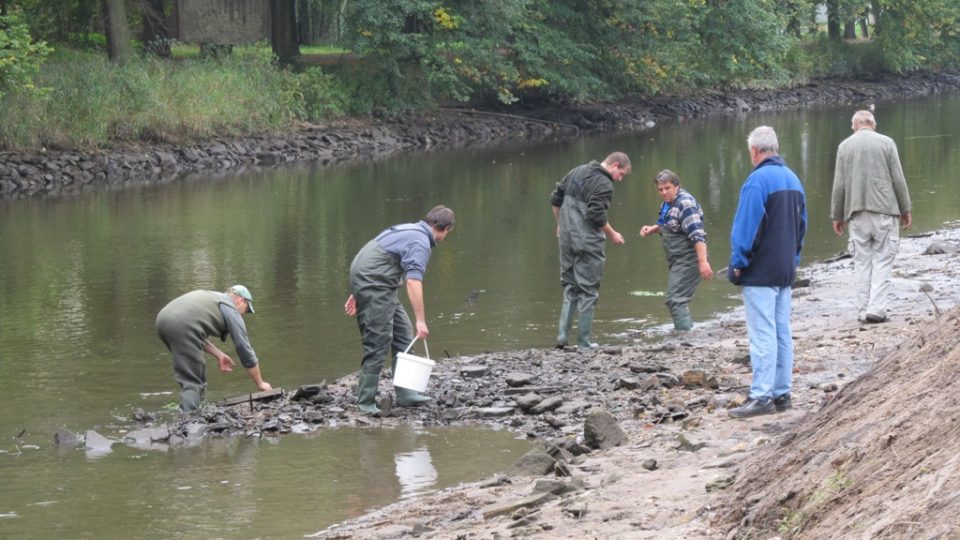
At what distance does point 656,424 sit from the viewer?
397 inches

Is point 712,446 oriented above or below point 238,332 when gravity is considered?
below

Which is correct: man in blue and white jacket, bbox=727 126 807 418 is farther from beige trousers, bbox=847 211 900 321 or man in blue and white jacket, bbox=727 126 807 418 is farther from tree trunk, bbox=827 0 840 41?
tree trunk, bbox=827 0 840 41

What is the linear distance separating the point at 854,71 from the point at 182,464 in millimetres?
63257

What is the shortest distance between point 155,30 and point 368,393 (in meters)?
38.0

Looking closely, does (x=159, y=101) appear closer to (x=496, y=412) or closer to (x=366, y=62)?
(x=366, y=62)

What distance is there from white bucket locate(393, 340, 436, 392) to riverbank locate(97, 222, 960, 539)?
0.28 meters

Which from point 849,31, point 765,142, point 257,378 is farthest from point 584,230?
point 849,31

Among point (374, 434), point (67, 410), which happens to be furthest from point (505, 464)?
point (67, 410)

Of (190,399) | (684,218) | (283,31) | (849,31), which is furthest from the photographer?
(849,31)

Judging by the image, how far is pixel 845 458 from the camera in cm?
621

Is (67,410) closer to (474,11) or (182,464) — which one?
(182,464)

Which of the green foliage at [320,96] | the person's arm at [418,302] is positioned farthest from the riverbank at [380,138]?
the person's arm at [418,302]

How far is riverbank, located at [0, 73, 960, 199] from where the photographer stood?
3397 cm

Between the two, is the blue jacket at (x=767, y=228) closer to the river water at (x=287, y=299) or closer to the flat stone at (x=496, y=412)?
the river water at (x=287, y=299)
